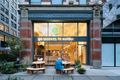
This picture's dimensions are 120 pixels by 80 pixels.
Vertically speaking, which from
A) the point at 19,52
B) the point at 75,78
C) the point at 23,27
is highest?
the point at 23,27

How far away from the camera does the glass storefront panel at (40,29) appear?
30047 mm

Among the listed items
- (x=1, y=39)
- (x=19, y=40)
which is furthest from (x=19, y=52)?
(x=1, y=39)

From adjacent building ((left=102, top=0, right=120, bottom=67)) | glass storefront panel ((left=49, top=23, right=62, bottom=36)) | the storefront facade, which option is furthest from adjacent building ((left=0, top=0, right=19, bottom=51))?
adjacent building ((left=102, top=0, right=120, bottom=67))

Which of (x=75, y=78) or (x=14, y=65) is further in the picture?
(x=14, y=65)

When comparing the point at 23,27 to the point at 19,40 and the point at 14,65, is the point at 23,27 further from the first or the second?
the point at 14,65

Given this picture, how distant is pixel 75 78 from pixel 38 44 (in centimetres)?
1118

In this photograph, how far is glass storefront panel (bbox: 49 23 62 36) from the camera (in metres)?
30.1

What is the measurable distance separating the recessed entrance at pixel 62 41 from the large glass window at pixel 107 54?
2.38m

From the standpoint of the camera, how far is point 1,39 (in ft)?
184

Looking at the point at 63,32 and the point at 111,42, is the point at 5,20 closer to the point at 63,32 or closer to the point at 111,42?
the point at 63,32

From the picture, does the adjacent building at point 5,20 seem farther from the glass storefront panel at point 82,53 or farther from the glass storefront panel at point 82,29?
the glass storefront panel at point 82,29

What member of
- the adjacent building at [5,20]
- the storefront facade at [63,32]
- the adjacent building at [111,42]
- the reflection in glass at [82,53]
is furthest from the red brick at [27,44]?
the adjacent building at [5,20]

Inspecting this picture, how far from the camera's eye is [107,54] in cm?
2914

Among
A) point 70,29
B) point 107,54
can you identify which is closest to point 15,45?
point 70,29
